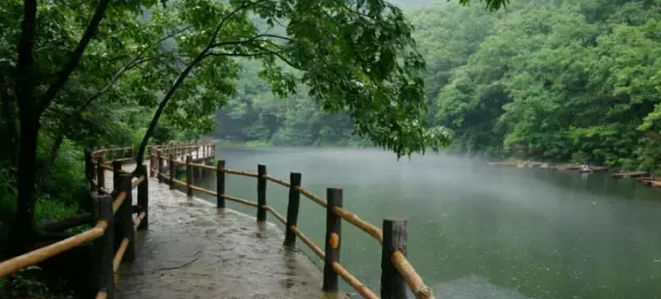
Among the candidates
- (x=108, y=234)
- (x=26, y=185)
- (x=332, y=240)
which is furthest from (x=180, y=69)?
(x=108, y=234)

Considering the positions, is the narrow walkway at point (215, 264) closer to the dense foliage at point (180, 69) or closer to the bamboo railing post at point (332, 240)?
the bamboo railing post at point (332, 240)

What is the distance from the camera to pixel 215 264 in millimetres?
5363

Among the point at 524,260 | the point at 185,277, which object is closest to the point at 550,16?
the point at 524,260

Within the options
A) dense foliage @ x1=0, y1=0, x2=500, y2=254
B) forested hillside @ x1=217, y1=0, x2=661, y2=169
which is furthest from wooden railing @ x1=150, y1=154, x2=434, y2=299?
forested hillside @ x1=217, y1=0, x2=661, y2=169

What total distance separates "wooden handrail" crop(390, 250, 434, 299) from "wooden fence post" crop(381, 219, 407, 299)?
44 millimetres

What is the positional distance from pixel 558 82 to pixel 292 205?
3015 centimetres

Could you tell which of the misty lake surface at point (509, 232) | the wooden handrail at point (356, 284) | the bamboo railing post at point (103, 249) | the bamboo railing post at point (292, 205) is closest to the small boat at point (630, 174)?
the misty lake surface at point (509, 232)

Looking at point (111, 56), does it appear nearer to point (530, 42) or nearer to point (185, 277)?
point (185, 277)

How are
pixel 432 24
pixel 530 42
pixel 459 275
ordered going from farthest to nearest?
pixel 432 24, pixel 530 42, pixel 459 275

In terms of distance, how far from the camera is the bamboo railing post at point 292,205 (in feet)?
19.4

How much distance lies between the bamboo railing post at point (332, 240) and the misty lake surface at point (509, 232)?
527 cm

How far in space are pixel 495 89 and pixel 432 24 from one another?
1126 inches

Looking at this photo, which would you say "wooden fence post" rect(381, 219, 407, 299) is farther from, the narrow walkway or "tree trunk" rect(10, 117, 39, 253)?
"tree trunk" rect(10, 117, 39, 253)

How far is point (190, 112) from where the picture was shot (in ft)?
27.7
